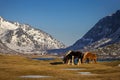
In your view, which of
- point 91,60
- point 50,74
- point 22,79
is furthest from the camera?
point 91,60

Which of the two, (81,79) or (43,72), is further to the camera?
(43,72)

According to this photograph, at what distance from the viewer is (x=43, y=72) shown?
201ft

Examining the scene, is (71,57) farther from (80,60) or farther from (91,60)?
(91,60)

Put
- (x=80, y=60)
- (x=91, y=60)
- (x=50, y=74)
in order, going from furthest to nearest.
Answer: (x=91, y=60), (x=80, y=60), (x=50, y=74)

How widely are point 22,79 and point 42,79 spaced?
3.00m

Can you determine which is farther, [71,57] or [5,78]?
[71,57]

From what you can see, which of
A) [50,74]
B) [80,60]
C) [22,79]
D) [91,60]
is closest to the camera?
[22,79]

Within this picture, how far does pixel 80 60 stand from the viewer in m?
117

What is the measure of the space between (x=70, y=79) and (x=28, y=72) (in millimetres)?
13257

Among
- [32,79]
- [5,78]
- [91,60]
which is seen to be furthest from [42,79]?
[91,60]

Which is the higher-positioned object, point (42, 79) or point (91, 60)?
point (91, 60)

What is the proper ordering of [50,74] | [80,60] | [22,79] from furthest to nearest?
[80,60], [50,74], [22,79]

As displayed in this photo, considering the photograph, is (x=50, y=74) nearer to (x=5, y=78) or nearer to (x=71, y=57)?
(x=5, y=78)

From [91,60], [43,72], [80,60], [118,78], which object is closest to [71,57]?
[80,60]
